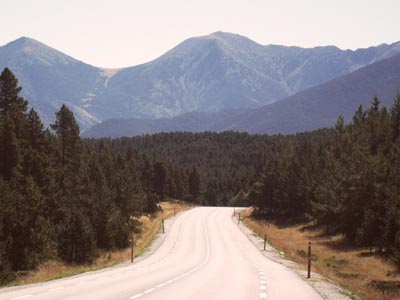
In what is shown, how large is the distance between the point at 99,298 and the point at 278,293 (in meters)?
7.23

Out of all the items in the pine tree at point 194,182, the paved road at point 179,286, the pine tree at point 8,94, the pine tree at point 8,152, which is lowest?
the pine tree at point 194,182

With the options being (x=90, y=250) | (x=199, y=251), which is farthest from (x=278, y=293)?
(x=199, y=251)

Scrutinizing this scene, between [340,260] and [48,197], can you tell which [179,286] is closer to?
[48,197]

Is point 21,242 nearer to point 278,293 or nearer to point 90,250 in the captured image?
point 90,250

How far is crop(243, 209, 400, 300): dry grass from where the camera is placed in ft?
84.0

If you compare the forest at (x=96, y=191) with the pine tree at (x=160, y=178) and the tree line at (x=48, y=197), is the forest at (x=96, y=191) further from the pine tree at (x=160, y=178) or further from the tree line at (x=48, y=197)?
the pine tree at (x=160, y=178)

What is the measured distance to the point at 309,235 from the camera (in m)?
73.4

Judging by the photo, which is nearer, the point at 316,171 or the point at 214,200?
the point at 316,171

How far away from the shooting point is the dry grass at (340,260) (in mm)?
25594

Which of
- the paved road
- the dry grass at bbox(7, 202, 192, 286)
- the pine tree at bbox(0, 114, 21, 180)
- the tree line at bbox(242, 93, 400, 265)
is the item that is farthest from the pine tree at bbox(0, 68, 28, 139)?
the tree line at bbox(242, 93, 400, 265)

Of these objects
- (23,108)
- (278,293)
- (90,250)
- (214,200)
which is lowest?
(214,200)

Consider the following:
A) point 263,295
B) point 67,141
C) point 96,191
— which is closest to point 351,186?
point 96,191

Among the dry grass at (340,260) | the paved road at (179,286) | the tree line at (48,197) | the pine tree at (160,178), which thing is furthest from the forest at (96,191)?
the pine tree at (160,178)

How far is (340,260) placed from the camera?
155 ft
